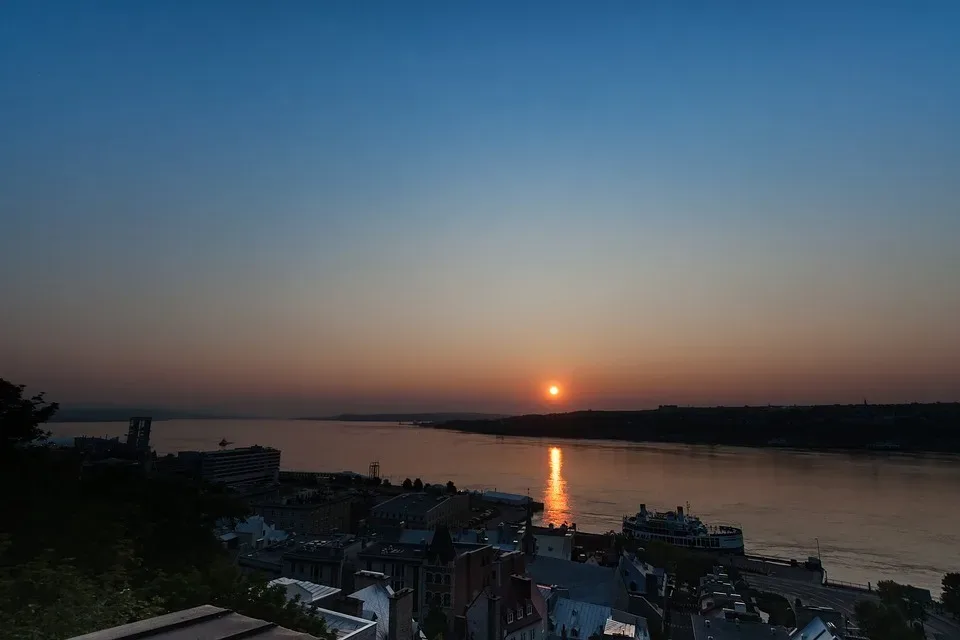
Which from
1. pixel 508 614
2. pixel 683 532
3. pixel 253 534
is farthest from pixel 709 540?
pixel 508 614

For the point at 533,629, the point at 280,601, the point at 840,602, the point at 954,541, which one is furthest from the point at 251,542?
the point at 954,541

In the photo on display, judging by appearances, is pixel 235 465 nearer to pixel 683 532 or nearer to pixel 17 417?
pixel 683 532

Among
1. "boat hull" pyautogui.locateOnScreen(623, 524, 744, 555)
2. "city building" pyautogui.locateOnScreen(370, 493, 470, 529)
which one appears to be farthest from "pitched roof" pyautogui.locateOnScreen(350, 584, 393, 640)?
"city building" pyautogui.locateOnScreen(370, 493, 470, 529)

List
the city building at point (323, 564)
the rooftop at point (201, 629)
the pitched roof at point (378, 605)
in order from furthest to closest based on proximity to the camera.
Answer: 1. the city building at point (323, 564)
2. the pitched roof at point (378, 605)
3. the rooftop at point (201, 629)

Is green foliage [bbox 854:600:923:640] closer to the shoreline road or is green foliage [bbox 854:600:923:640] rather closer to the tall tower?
the shoreline road

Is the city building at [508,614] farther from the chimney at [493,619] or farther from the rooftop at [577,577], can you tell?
the rooftop at [577,577]

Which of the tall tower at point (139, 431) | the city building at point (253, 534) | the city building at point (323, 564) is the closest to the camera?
the city building at point (323, 564)

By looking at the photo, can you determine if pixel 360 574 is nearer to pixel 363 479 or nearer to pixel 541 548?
pixel 541 548

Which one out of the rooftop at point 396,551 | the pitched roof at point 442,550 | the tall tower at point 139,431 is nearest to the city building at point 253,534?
the rooftop at point 396,551
